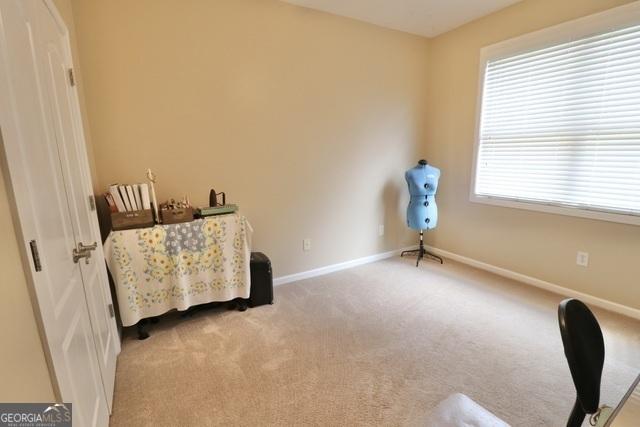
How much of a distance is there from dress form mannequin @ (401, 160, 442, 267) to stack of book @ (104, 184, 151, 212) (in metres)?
2.67

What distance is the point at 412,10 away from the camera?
3.03 m

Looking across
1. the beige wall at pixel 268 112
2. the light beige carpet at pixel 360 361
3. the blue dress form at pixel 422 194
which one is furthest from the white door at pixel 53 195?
the blue dress form at pixel 422 194

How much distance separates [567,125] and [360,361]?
2.73 m

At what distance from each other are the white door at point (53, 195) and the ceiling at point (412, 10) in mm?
2242

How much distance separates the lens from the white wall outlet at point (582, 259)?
271 cm

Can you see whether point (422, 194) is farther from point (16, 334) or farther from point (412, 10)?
point (16, 334)

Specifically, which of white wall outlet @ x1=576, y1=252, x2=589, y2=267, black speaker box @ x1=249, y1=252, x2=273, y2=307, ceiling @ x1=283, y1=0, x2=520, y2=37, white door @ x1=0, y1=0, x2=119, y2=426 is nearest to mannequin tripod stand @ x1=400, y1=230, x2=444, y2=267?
white wall outlet @ x1=576, y1=252, x2=589, y2=267

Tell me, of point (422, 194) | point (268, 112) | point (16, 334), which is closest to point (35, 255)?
point (16, 334)

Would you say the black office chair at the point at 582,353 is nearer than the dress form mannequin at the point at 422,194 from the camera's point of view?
Yes

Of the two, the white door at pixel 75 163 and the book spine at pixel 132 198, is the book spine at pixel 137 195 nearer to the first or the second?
the book spine at pixel 132 198

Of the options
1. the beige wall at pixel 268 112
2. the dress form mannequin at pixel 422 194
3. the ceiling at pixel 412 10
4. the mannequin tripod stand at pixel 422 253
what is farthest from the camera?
the mannequin tripod stand at pixel 422 253

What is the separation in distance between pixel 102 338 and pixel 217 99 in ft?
6.52

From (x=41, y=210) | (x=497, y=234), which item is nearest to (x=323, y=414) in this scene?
(x=41, y=210)

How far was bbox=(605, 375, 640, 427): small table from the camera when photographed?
76 cm
